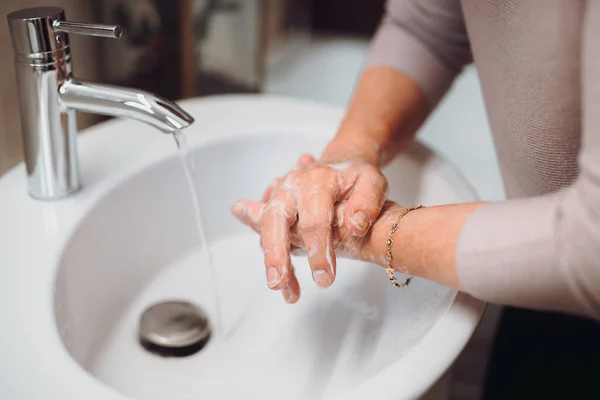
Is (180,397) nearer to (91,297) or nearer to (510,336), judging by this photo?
(91,297)

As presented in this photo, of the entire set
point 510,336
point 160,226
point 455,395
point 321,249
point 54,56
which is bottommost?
point 455,395

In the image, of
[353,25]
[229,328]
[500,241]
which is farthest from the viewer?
[353,25]

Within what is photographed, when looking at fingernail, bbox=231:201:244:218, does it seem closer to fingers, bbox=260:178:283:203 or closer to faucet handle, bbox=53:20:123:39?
fingers, bbox=260:178:283:203

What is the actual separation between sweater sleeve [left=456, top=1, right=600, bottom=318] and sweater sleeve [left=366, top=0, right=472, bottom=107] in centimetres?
33

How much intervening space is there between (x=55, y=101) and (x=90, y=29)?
0.10 m

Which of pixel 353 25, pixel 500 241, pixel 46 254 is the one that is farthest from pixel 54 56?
pixel 353 25

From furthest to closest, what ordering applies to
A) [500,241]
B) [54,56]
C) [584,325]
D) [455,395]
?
1. [455,395]
2. [584,325]
3. [54,56]
4. [500,241]

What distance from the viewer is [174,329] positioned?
693 mm

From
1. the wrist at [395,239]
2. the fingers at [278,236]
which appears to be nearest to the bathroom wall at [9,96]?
the fingers at [278,236]

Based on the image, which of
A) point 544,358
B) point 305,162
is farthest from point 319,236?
point 544,358

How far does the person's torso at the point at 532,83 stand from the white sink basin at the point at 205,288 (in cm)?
13

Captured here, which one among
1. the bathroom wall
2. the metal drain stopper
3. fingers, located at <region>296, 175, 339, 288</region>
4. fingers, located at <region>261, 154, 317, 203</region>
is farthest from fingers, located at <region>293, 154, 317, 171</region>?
the bathroom wall

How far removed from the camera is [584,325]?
0.85 meters

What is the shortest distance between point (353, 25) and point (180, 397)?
6.80 ft
